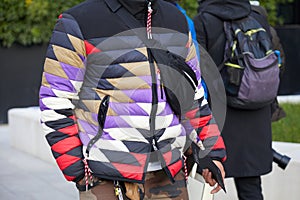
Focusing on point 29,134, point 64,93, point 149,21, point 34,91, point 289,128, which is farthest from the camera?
point 34,91

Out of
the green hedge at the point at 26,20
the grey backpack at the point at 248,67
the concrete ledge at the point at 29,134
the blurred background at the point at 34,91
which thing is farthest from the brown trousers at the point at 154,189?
the green hedge at the point at 26,20

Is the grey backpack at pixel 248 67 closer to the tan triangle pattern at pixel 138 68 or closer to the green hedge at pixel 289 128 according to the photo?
the tan triangle pattern at pixel 138 68

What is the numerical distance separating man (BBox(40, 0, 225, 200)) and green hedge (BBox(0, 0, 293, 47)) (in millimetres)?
8699

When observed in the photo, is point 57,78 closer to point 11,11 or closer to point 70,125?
point 70,125

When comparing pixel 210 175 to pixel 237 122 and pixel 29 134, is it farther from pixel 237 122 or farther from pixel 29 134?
pixel 29 134

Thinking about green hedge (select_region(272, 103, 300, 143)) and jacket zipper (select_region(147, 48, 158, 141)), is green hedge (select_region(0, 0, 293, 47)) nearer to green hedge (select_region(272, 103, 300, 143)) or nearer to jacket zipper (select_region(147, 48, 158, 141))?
green hedge (select_region(272, 103, 300, 143))

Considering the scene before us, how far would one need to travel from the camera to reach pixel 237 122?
4578 mm

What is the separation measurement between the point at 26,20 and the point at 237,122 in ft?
25.3

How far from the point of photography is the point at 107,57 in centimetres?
297

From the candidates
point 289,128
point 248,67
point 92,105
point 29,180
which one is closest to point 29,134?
A: point 29,180

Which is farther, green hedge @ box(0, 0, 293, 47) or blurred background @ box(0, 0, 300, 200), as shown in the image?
green hedge @ box(0, 0, 293, 47)

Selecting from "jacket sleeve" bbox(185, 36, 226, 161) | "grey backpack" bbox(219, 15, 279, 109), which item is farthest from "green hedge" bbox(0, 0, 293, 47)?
"jacket sleeve" bbox(185, 36, 226, 161)

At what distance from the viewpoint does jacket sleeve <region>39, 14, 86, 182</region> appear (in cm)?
295

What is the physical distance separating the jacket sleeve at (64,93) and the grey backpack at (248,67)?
1.63 meters
